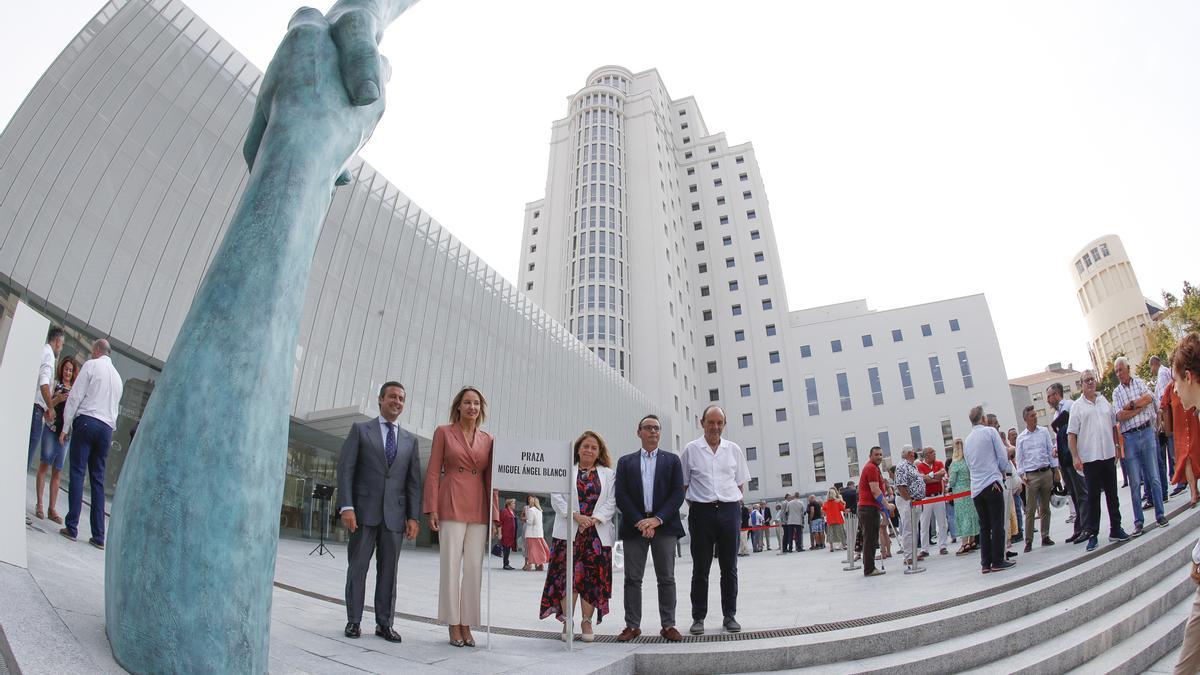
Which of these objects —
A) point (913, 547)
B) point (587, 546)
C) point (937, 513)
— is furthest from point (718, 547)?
point (937, 513)

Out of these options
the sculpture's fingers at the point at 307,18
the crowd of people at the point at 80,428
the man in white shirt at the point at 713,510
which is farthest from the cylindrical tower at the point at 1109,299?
the crowd of people at the point at 80,428

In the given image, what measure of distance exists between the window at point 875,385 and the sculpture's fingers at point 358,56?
51.2 m

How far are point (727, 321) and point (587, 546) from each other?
54.8 meters

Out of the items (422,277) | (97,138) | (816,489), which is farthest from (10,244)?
(816,489)

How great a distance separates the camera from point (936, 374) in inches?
1934

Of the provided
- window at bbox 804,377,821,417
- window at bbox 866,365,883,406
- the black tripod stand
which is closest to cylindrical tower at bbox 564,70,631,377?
window at bbox 804,377,821,417

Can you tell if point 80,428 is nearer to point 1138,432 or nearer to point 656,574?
point 656,574

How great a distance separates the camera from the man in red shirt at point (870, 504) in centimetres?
850

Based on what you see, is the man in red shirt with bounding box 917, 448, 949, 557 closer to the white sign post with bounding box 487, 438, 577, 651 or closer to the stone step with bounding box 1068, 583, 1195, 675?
the stone step with bounding box 1068, 583, 1195, 675

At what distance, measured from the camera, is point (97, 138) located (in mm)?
15070

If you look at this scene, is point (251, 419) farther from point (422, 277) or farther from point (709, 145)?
point (709, 145)

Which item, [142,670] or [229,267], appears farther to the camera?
[229,267]

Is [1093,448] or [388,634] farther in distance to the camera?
[1093,448]

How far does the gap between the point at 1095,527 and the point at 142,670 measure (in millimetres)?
8342
